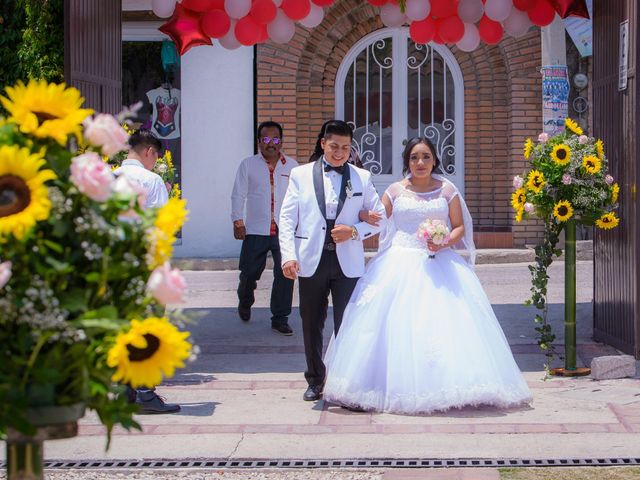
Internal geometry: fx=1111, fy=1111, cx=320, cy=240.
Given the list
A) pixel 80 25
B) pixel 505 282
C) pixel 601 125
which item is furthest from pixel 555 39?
pixel 80 25

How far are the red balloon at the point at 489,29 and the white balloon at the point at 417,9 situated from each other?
56 centimetres

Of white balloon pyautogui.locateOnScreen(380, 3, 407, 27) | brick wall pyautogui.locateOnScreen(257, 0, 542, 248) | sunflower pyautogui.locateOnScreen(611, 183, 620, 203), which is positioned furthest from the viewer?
brick wall pyautogui.locateOnScreen(257, 0, 542, 248)

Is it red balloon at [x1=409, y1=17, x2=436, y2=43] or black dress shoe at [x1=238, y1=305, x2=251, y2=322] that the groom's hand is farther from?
black dress shoe at [x1=238, y1=305, x2=251, y2=322]

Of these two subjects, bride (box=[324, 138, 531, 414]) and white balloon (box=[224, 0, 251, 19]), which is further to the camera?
white balloon (box=[224, 0, 251, 19])

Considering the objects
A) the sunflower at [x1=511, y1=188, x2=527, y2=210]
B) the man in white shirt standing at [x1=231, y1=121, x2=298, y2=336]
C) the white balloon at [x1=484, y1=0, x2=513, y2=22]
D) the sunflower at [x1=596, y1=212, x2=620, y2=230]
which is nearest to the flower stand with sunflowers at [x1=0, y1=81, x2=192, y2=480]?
the sunflower at [x1=511, y1=188, x2=527, y2=210]

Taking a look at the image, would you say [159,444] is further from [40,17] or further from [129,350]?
[40,17]

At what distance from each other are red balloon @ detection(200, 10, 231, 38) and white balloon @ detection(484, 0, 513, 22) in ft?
7.42

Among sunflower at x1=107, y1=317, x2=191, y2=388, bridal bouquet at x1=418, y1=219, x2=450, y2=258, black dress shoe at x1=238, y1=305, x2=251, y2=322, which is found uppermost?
bridal bouquet at x1=418, y1=219, x2=450, y2=258

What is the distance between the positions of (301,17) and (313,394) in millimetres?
3686

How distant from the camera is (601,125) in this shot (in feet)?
32.3

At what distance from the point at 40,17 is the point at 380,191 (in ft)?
22.1

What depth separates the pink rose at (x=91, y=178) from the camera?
312cm

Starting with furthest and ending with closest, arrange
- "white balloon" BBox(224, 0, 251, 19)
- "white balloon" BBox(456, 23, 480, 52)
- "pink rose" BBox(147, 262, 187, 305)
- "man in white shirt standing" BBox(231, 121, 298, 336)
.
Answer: "man in white shirt standing" BBox(231, 121, 298, 336) < "white balloon" BBox(456, 23, 480, 52) < "white balloon" BBox(224, 0, 251, 19) < "pink rose" BBox(147, 262, 187, 305)

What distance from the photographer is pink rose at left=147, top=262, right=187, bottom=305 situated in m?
3.11
